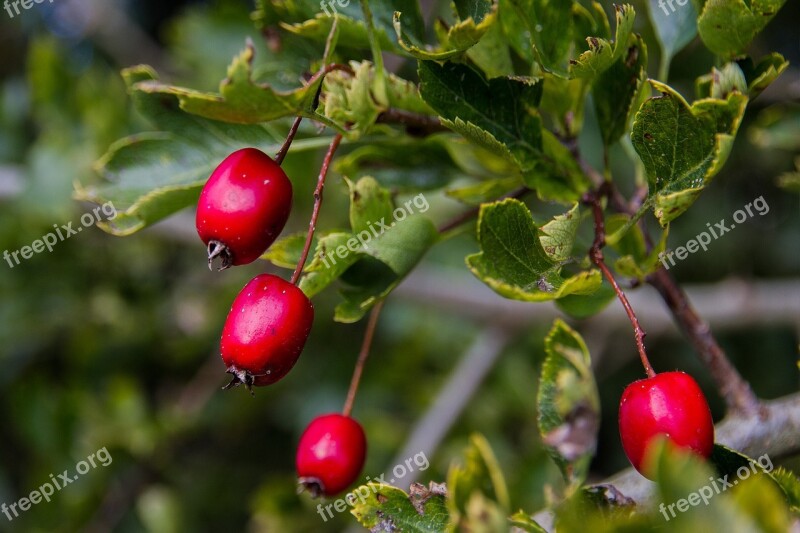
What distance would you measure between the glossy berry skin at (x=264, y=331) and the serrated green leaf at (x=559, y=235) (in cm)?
38

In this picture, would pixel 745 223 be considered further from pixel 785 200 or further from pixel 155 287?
pixel 155 287

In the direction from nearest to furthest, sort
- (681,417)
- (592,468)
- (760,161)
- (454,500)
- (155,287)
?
(454,500) < (681,417) < (760,161) < (592,468) < (155,287)

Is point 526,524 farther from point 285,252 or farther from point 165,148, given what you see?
point 165,148

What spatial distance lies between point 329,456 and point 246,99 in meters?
0.71

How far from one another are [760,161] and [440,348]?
1.62 m

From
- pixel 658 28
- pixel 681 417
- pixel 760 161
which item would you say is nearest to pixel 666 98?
pixel 681 417

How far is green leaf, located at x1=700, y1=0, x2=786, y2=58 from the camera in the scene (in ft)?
3.83

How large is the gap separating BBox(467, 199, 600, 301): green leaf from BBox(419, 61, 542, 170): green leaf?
123mm

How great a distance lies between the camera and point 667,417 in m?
1.01

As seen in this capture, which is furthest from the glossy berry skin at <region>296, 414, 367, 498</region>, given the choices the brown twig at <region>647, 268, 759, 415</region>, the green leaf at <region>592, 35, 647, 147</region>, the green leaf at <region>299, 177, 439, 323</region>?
the green leaf at <region>592, 35, 647, 147</region>

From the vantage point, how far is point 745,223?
127 inches

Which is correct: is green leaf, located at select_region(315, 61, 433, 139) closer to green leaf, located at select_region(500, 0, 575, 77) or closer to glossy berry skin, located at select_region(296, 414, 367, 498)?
green leaf, located at select_region(500, 0, 575, 77)

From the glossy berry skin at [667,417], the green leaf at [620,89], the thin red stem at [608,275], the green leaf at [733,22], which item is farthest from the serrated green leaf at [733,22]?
the glossy berry skin at [667,417]

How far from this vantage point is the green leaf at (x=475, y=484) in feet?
2.95
